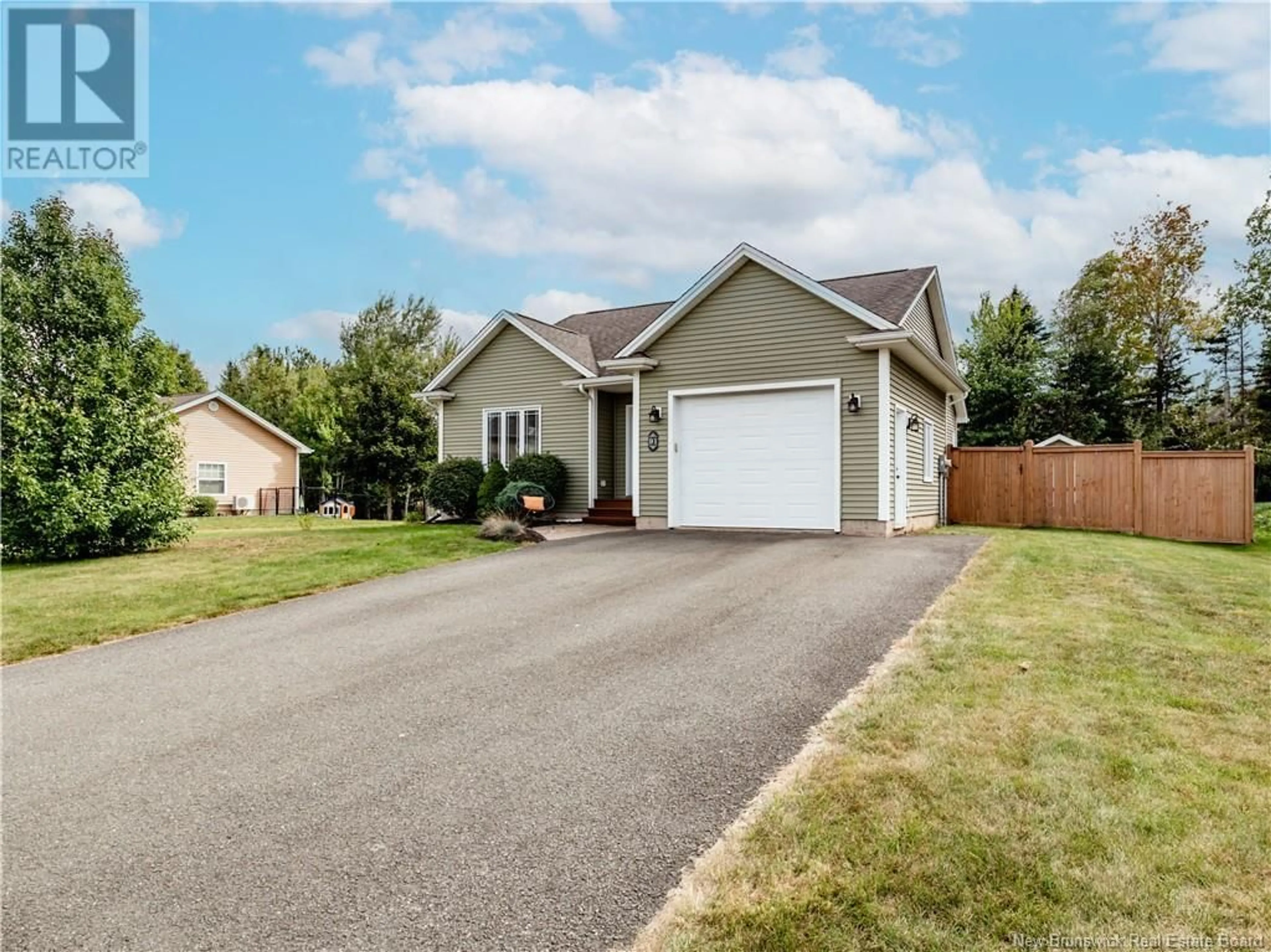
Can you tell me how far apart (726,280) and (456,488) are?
749 centimetres

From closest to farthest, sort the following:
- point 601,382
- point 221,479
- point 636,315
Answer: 1. point 601,382
2. point 636,315
3. point 221,479

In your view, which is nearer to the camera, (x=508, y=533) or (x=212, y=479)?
(x=508, y=533)

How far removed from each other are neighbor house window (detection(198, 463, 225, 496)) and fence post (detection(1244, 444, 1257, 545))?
104 feet

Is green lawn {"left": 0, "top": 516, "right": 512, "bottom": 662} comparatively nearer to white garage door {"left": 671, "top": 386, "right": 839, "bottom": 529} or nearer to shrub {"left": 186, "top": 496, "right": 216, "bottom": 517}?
white garage door {"left": 671, "top": 386, "right": 839, "bottom": 529}

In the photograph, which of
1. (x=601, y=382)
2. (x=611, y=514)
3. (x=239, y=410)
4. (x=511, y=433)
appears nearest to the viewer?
(x=611, y=514)

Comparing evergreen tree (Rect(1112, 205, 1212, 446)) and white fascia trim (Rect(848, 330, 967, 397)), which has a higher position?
evergreen tree (Rect(1112, 205, 1212, 446))

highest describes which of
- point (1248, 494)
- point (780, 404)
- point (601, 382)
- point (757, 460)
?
point (601, 382)

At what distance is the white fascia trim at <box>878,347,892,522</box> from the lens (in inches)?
450

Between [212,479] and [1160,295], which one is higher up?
[1160,295]

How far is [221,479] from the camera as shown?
28.8 m

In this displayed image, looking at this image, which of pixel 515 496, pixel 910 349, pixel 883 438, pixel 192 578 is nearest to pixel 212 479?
pixel 515 496

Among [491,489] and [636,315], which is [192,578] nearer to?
[491,489]

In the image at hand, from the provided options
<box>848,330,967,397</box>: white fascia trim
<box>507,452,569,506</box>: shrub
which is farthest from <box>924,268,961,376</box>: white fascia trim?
<box>507,452,569,506</box>: shrub

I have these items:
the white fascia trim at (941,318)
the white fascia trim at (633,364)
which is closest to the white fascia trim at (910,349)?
the white fascia trim at (941,318)
